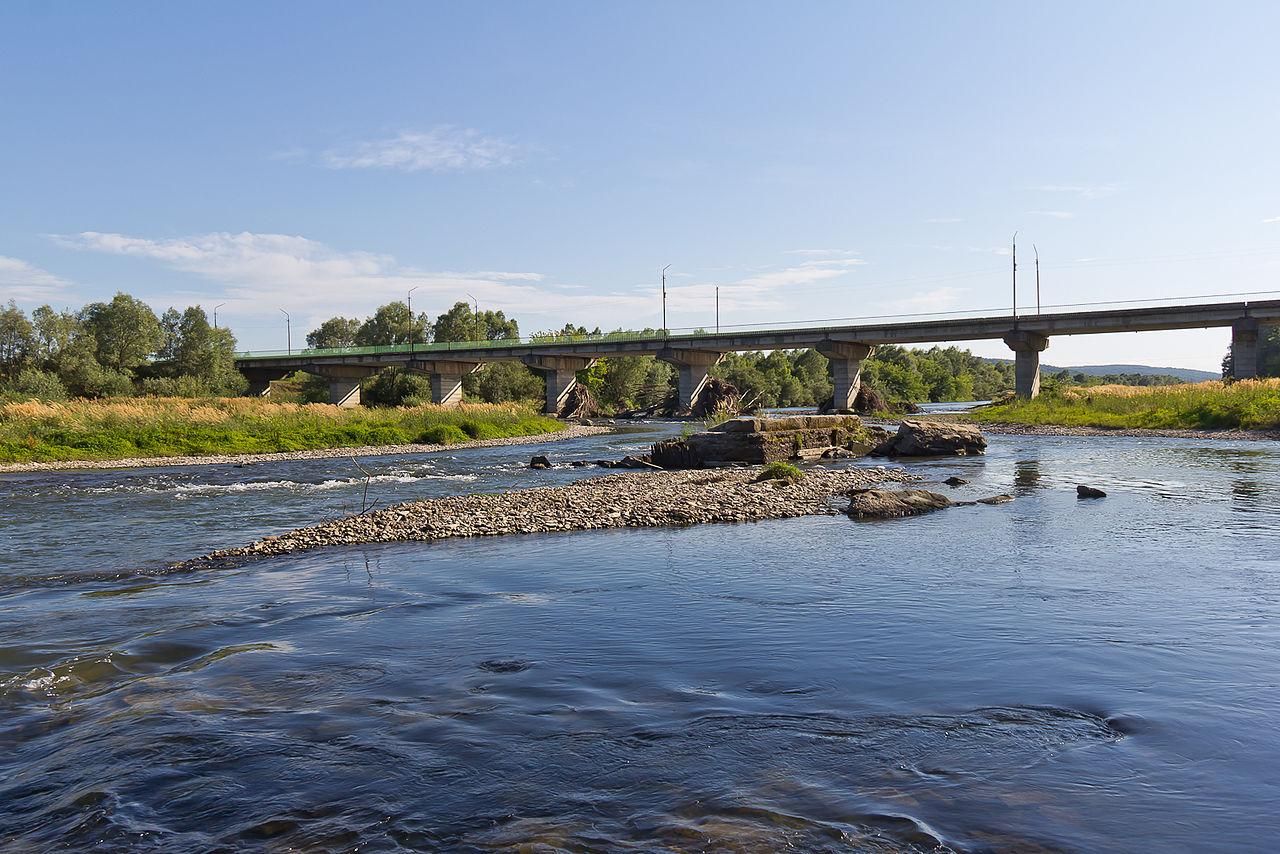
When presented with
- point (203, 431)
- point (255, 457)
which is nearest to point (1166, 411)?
point (255, 457)

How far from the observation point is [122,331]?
4158 inches

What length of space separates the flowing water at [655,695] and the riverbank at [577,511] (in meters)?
1.29

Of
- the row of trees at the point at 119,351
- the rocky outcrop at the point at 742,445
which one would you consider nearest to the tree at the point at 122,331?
the row of trees at the point at 119,351

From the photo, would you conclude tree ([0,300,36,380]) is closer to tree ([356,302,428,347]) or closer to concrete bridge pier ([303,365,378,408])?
concrete bridge pier ([303,365,378,408])

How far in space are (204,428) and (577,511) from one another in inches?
1473

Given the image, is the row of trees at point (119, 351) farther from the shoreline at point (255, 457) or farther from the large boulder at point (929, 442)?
the large boulder at point (929, 442)

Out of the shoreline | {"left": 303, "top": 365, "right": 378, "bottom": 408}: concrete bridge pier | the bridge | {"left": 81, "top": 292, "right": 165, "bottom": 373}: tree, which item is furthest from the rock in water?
{"left": 81, "top": 292, "right": 165, "bottom": 373}: tree

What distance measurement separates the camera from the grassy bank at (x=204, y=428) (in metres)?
46.5

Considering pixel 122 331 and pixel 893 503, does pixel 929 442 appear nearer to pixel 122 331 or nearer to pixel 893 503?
pixel 893 503

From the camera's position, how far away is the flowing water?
6.84 meters

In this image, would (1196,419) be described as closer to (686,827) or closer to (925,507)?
(925,507)

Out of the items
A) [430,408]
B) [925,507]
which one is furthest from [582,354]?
[925,507]

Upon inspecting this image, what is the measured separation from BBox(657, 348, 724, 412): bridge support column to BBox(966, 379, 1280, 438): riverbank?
1457 inches

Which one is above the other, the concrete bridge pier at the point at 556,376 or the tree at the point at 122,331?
the tree at the point at 122,331
